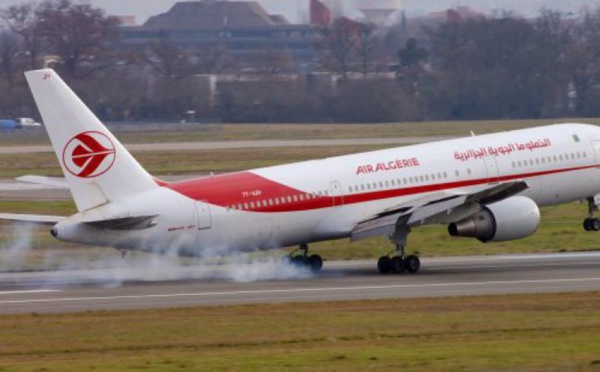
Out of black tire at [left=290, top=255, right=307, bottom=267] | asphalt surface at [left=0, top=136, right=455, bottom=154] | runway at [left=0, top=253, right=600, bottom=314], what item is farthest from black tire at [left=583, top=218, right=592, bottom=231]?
asphalt surface at [left=0, top=136, right=455, bottom=154]

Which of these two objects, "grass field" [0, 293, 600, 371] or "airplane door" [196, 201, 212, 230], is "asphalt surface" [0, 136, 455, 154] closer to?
"airplane door" [196, 201, 212, 230]

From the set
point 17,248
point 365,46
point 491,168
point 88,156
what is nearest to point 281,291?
point 88,156

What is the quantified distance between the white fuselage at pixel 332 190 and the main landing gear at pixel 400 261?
51.4 inches

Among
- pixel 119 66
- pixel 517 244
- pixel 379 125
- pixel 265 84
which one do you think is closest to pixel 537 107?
pixel 379 125

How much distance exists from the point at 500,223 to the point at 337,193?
18.0ft

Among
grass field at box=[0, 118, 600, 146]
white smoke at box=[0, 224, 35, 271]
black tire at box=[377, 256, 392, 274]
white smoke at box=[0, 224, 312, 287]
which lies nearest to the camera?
white smoke at box=[0, 224, 312, 287]

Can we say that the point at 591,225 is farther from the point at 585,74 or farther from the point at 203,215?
the point at 585,74

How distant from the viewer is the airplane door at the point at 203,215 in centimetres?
4759

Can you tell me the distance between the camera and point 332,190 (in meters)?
50.7

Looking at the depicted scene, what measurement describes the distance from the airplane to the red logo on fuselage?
31 millimetres

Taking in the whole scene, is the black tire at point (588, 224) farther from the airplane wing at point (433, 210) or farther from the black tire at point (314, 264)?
the black tire at point (314, 264)

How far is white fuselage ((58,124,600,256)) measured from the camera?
46969mm

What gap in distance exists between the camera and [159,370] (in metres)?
29.4

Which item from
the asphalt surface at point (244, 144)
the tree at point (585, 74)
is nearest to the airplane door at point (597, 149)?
the asphalt surface at point (244, 144)
